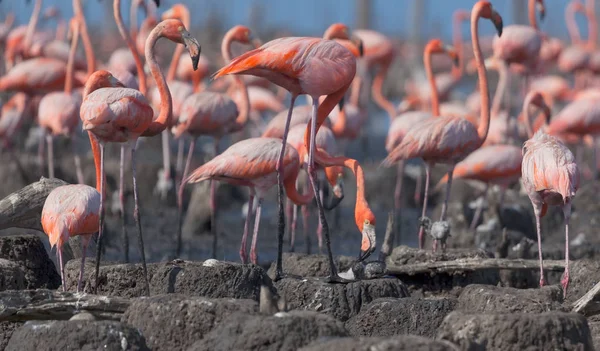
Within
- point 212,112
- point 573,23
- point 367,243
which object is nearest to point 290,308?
point 367,243

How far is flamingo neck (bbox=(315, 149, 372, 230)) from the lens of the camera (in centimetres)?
747

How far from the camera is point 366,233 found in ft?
24.1

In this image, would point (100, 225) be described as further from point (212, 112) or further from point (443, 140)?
point (212, 112)

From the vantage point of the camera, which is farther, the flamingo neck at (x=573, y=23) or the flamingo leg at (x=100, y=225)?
the flamingo neck at (x=573, y=23)

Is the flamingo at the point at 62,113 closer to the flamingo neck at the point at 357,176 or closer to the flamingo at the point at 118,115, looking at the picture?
the flamingo at the point at 118,115

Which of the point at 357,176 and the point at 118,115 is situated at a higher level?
the point at 118,115

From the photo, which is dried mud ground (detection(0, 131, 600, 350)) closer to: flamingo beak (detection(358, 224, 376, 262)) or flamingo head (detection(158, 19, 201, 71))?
flamingo beak (detection(358, 224, 376, 262))

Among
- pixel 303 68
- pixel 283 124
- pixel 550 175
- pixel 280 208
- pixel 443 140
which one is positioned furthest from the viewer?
pixel 283 124

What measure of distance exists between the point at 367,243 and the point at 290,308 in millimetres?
759

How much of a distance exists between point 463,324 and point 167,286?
6.19ft

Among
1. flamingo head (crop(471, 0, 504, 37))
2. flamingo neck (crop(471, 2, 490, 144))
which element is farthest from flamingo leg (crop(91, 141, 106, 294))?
flamingo head (crop(471, 0, 504, 37))

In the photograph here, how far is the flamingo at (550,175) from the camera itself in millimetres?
7344

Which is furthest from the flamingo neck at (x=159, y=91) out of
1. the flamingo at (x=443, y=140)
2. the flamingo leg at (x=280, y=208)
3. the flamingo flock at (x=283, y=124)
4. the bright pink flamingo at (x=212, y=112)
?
the bright pink flamingo at (x=212, y=112)

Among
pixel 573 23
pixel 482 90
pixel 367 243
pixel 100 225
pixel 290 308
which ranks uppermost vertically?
pixel 573 23
